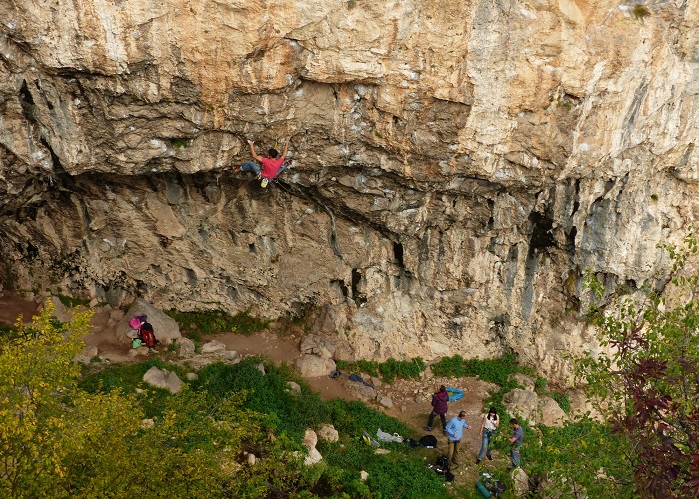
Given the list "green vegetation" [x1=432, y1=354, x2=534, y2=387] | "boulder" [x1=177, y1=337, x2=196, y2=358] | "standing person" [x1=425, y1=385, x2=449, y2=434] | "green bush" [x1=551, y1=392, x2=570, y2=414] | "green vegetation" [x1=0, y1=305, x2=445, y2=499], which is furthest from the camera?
"green vegetation" [x1=432, y1=354, x2=534, y2=387]

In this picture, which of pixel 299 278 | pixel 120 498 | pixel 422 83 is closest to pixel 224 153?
pixel 422 83

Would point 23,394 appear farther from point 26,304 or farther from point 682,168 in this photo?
point 682,168

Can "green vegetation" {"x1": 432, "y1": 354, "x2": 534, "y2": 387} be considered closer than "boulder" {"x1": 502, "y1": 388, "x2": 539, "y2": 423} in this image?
No

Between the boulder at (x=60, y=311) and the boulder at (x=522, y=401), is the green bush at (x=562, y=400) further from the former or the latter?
the boulder at (x=60, y=311)

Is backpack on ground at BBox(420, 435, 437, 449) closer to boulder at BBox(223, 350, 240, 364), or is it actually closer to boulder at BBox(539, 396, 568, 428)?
boulder at BBox(539, 396, 568, 428)

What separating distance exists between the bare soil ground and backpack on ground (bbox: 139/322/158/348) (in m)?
0.60

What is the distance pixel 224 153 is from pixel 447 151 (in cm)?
547

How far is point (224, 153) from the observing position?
50.6 feet

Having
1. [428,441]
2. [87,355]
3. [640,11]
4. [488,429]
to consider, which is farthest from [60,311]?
[640,11]

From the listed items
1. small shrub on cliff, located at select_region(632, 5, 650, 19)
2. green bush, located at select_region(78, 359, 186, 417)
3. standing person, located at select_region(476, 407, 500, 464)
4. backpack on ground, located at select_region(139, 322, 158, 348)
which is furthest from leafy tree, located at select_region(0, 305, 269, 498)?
small shrub on cliff, located at select_region(632, 5, 650, 19)

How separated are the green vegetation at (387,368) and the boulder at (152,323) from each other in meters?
5.54

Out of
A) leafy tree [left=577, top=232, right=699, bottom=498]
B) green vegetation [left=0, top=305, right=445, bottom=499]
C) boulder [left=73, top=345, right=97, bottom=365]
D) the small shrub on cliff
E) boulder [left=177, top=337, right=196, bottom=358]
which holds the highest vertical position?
the small shrub on cliff

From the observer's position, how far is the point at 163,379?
59.2ft

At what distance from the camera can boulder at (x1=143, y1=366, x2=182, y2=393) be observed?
17814mm
